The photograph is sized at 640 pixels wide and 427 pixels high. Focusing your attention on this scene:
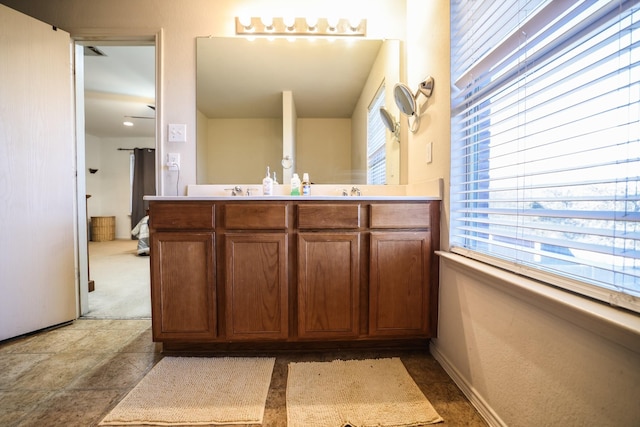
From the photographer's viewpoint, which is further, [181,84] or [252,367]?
[181,84]

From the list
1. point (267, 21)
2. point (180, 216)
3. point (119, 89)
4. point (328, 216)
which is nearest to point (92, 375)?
point (180, 216)

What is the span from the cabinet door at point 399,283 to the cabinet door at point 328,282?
0.10m

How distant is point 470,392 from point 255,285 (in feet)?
3.60

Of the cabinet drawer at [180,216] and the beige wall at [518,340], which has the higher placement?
the cabinet drawer at [180,216]

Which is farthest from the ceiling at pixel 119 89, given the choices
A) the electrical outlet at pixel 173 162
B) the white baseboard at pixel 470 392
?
the white baseboard at pixel 470 392

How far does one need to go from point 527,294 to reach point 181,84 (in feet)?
7.48

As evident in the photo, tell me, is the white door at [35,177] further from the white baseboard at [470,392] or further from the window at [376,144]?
the white baseboard at [470,392]

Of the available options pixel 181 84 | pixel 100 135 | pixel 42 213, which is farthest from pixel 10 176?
pixel 100 135

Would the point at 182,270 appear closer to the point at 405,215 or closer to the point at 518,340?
the point at 405,215

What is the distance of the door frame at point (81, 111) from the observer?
183 centimetres

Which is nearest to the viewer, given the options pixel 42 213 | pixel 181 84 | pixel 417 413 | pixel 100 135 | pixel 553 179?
pixel 553 179

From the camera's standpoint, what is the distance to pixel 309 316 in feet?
4.51

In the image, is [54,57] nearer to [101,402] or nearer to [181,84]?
[181,84]

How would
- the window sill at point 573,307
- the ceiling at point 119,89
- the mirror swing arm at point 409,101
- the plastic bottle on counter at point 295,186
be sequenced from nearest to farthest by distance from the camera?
the window sill at point 573,307 < the mirror swing arm at point 409,101 < the plastic bottle on counter at point 295,186 < the ceiling at point 119,89
